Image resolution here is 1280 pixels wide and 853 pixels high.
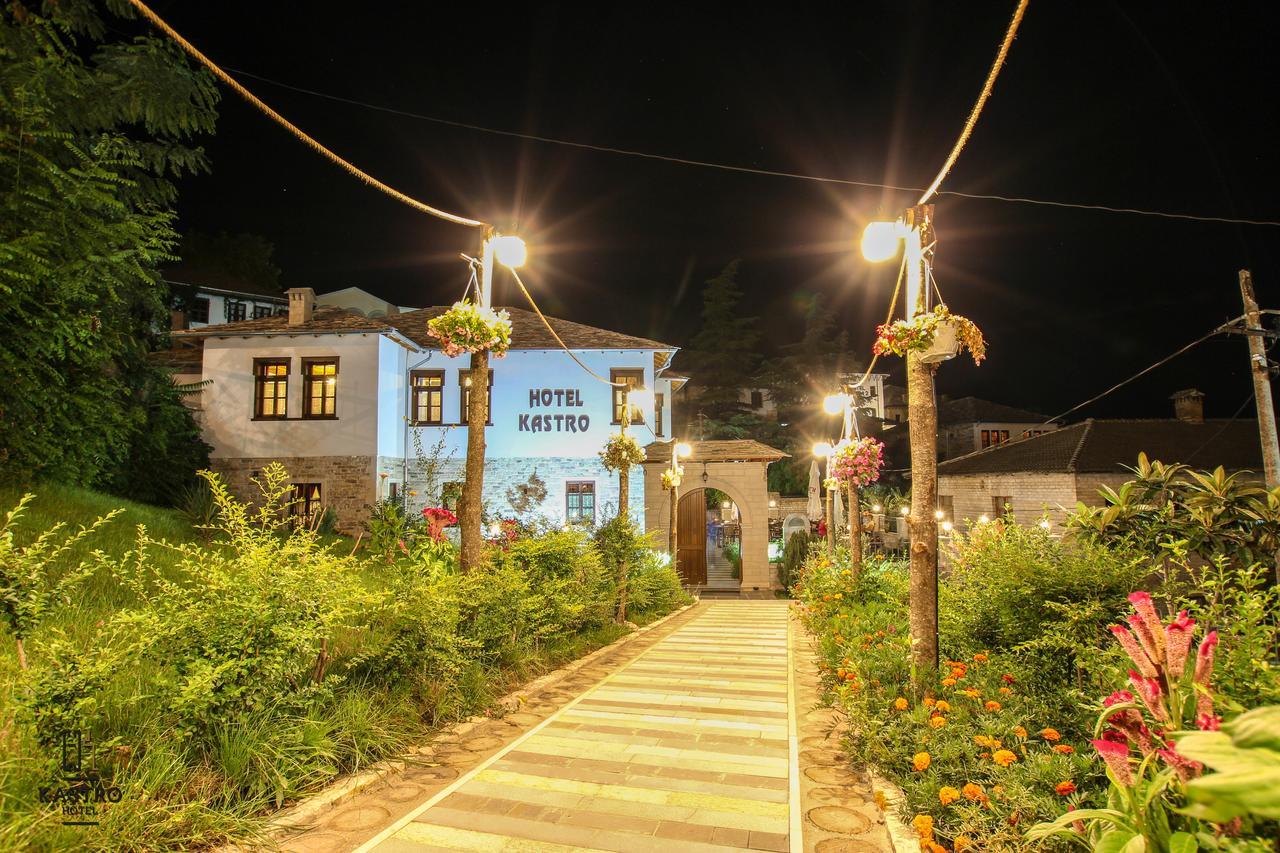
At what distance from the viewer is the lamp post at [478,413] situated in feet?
24.1

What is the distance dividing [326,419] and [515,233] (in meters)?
12.2

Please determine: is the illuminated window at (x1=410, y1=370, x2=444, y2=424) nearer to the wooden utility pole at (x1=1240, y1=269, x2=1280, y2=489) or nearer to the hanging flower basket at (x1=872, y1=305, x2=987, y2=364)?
the hanging flower basket at (x1=872, y1=305, x2=987, y2=364)

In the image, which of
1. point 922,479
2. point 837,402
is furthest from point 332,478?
Answer: point 922,479

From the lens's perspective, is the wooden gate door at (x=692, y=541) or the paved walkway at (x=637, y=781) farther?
the wooden gate door at (x=692, y=541)

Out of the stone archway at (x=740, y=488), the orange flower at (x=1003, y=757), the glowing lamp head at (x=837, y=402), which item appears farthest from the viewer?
the stone archway at (x=740, y=488)

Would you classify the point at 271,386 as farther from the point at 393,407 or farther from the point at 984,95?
the point at 984,95

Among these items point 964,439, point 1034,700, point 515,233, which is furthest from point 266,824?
point 964,439

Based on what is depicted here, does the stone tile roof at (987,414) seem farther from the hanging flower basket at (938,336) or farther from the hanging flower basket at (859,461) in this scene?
the hanging flower basket at (938,336)

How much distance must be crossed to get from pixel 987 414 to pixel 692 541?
3024 centimetres

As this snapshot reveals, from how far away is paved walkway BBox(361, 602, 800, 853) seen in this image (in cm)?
354

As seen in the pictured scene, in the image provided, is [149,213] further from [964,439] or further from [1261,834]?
[964,439]

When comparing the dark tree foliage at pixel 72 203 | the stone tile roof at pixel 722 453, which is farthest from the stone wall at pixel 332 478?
the stone tile roof at pixel 722 453

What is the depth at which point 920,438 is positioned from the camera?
5426 mm

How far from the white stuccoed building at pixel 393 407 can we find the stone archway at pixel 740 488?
0.57 m
